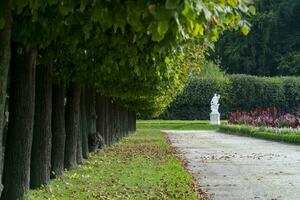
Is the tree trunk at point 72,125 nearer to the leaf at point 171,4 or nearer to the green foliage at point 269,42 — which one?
the leaf at point 171,4

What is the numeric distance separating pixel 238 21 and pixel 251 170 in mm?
10492

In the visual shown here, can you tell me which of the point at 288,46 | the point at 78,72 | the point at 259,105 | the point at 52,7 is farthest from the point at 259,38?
the point at 52,7

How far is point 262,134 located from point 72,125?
2008 centimetres

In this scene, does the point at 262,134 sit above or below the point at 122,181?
above

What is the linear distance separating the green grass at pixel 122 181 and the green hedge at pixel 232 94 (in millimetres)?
44965

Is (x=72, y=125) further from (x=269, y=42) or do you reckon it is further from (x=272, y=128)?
(x=269, y=42)

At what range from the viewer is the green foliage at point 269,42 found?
231 ft

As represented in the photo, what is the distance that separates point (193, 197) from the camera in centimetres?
972

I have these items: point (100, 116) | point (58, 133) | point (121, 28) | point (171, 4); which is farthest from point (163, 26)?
point (100, 116)

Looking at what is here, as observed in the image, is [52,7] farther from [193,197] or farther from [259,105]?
[259,105]

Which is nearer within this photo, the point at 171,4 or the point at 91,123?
the point at 171,4

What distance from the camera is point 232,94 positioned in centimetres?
6259

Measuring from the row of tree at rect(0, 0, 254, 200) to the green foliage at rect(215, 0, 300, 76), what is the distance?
56.1 m

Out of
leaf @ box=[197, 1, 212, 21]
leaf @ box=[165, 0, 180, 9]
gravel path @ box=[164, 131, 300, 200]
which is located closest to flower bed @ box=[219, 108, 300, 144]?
gravel path @ box=[164, 131, 300, 200]
